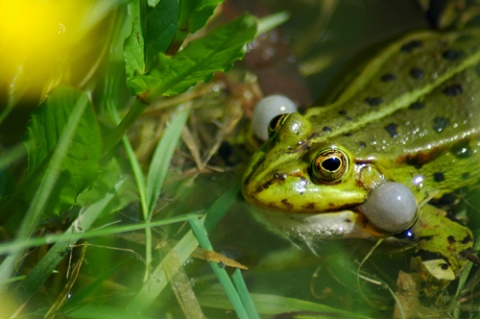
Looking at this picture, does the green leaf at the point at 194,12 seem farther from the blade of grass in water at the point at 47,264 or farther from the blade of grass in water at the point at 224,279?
the blade of grass in water at the point at 47,264

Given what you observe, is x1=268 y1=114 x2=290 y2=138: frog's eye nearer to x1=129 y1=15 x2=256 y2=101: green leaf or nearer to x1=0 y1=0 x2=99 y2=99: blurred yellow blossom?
x1=129 y1=15 x2=256 y2=101: green leaf

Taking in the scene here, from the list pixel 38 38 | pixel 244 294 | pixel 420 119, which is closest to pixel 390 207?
pixel 420 119

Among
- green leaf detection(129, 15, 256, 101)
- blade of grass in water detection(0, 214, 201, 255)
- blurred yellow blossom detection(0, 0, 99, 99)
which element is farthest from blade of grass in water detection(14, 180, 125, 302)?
blurred yellow blossom detection(0, 0, 99, 99)

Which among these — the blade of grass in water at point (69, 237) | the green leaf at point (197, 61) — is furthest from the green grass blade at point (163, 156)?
the green leaf at point (197, 61)

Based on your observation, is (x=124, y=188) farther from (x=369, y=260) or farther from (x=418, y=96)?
(x=418, y=96)

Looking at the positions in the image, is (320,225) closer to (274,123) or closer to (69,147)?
(274,123)
